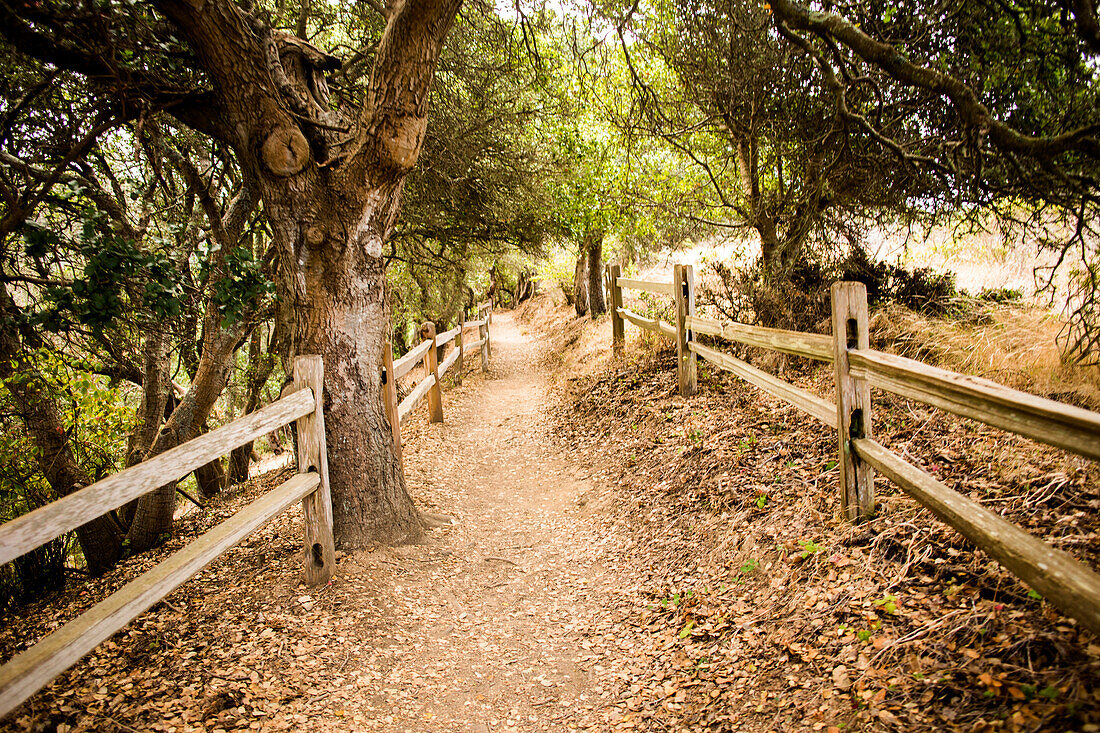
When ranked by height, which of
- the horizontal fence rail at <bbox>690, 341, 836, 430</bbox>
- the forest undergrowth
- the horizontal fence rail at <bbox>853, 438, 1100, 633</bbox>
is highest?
the horizontal fence rail at <bbox>690, 341, 836, 430</bbox>

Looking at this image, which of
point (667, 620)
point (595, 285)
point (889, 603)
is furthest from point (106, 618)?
point (595, 285)

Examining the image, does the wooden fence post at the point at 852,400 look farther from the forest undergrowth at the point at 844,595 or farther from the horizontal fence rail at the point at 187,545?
the horizontal fence rail at the point at 187,545

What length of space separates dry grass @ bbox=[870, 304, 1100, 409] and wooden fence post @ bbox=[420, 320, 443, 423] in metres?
6.34

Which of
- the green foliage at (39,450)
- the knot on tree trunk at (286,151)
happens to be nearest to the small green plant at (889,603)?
the knot on tree trunk at (286,151)

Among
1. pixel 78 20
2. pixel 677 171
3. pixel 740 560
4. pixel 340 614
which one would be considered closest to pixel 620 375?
pixel 677 171

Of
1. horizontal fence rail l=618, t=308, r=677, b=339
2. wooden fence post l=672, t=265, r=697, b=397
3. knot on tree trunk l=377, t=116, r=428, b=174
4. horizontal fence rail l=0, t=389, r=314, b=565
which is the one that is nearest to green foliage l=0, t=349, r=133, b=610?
horizontal fence rail l=0, t=389, r=314, b=565

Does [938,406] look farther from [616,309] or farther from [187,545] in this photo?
[616,309]

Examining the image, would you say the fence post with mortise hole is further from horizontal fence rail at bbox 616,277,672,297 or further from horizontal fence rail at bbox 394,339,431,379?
horizontal fence rail at bbox 394,339,431,379

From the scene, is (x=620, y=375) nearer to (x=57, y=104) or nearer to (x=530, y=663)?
(x=530, y=663)

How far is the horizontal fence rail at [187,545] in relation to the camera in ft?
6.93

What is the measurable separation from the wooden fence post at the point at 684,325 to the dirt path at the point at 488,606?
1.94 meters

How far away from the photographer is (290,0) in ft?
22.7

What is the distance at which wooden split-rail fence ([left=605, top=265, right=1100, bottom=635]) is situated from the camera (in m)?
2.00

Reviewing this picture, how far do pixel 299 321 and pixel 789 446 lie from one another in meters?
4.39
